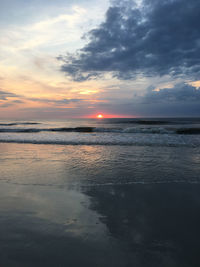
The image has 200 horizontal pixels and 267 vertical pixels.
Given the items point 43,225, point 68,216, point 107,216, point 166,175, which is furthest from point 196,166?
point 43,225

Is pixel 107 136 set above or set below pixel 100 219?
above

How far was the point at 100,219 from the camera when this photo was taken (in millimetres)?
3234

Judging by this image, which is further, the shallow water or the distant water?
the distant water

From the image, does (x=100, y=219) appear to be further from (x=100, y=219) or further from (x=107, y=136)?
(x=107, y=136)

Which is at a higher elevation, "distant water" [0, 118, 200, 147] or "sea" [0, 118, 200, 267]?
"distant water" [0, 118, 200, 147]

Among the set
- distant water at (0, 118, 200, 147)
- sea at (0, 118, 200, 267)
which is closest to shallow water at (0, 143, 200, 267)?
sea at (0, 118, 200, 267)

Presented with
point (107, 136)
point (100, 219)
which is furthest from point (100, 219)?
point (107, 136)

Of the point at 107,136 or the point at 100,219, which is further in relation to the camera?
the point at 107,136

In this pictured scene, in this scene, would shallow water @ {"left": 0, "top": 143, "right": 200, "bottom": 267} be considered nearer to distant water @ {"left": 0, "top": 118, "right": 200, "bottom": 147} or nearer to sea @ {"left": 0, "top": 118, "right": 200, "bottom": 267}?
sea @ {"left": 0, "top": 118, "right": 200, "bottom": 267}

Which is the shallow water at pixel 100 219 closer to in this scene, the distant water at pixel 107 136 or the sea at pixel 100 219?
the sea at pixel 100 219

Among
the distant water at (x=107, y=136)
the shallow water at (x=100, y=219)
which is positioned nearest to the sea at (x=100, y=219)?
the shallow water at (x=100, y=219)

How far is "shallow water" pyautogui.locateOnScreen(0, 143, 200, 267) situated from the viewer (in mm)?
2344

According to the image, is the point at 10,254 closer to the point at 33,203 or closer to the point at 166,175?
the point at 33,203

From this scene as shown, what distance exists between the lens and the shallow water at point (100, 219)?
2344 millimetres
